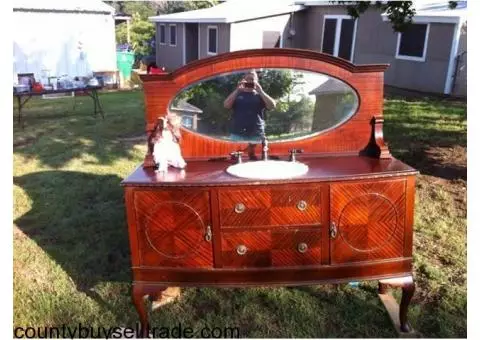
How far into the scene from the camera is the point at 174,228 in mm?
2271

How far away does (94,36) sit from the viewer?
Result: 1389cm

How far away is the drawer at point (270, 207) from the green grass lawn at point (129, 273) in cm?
81

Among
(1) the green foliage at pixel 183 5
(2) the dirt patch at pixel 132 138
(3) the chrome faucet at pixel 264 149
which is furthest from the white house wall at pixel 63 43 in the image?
(3) the chrome faucet at pixel 264 149

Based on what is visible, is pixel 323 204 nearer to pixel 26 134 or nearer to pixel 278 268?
pixel 278 268

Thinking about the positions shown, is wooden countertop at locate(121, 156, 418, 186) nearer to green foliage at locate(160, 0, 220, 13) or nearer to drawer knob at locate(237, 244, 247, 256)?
drawer knob at locate(237, 244, 247, 256)

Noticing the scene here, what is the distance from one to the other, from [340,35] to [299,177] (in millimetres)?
12458

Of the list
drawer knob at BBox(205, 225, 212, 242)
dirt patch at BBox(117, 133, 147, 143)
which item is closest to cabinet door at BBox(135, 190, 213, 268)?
drawer knob at BBox(205, 225, 212, 242)

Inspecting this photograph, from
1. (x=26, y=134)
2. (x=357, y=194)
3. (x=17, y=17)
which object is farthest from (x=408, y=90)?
(x=17, y=17)

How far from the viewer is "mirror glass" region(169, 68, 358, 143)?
2.64 meters

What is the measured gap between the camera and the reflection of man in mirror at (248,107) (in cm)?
265

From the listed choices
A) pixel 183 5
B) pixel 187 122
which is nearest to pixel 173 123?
pixel 187 122

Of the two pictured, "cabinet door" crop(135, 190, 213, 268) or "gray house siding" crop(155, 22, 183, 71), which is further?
"gray house siding" crop(155, 22, 183, 71)

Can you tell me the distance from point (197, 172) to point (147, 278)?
2.21 feet

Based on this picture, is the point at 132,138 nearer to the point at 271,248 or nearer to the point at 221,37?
the point at 271,248
